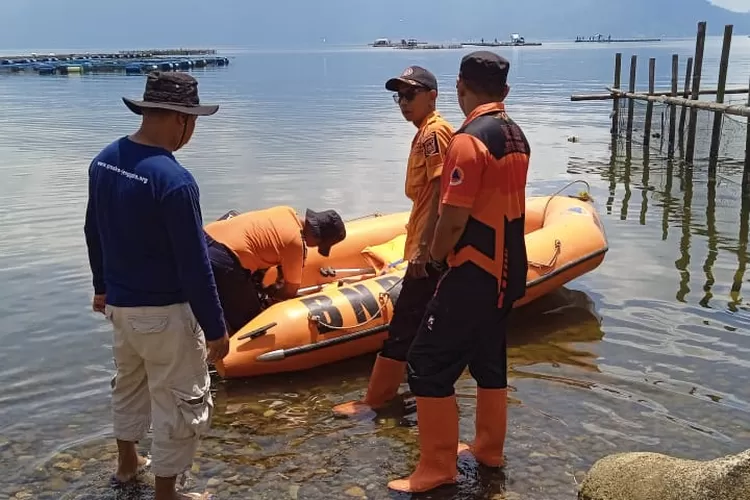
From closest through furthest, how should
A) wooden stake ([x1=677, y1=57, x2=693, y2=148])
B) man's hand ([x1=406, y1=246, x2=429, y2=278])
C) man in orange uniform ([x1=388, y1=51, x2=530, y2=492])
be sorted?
man in orange uniform ([x1=388, y1=51, x2=530, y2=492])
man's hand ([x1=406, y1=246, x2=429, y2=278])
wooden stake ([x1=677, y1=57, x2=693, y2=148])

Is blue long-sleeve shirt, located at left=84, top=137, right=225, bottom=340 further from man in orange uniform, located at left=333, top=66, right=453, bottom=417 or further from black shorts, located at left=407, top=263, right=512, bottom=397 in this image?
man in orange uniform, located at left=333, top=66, right=453, bottom=417

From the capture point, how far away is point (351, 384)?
19.2ft

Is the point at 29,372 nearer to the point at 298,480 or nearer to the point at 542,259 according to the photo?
the point at 298,480

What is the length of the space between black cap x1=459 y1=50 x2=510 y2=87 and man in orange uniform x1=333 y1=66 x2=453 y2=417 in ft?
2.09

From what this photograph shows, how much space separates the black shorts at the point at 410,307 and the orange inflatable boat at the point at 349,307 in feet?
3.44

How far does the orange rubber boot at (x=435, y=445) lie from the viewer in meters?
3.98

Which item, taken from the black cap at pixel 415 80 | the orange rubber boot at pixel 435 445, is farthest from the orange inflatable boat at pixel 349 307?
the black cap at pixel 415 80

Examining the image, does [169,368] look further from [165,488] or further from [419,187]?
[419,187]

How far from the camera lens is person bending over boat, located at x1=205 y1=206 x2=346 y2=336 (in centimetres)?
555

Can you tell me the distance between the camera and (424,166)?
4.45 metres

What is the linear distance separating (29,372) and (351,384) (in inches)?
104

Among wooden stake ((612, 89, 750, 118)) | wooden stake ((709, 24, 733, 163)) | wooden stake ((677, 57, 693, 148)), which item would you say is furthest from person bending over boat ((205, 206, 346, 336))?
wooden stake ((677, 57, 693, 148))

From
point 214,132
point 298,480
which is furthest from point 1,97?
Result: point 298,480

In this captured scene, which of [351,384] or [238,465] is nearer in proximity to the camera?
[238,465]
